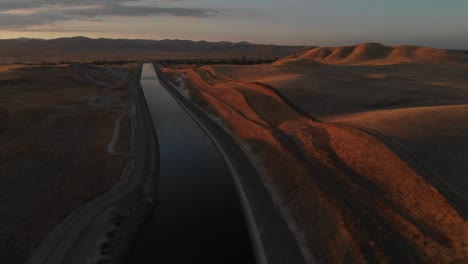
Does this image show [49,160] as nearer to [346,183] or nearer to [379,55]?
[346,183]

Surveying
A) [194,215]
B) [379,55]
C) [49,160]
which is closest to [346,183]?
[194,215]

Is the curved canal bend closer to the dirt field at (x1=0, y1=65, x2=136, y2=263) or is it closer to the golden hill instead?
the dirt field at (x1=0, y1=65, x2=136, y2=263)

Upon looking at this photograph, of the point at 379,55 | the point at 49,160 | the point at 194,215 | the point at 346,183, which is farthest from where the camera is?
the point at 379,55

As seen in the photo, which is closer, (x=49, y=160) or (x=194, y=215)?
(x=194, y=215)

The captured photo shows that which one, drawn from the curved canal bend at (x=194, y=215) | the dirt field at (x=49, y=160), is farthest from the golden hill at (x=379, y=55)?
the curved canal bend at (x=194, y=215)

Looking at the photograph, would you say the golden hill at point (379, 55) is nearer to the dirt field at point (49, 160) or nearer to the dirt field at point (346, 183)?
the dirt field at point (346, 183)

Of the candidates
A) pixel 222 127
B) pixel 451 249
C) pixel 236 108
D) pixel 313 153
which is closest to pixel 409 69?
pixel 236 108

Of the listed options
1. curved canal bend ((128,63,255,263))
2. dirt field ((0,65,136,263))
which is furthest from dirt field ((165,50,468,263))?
dirt field ((0,65,136,263))

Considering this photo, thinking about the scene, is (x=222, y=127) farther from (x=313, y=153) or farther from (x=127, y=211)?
(x=127, y=211)
